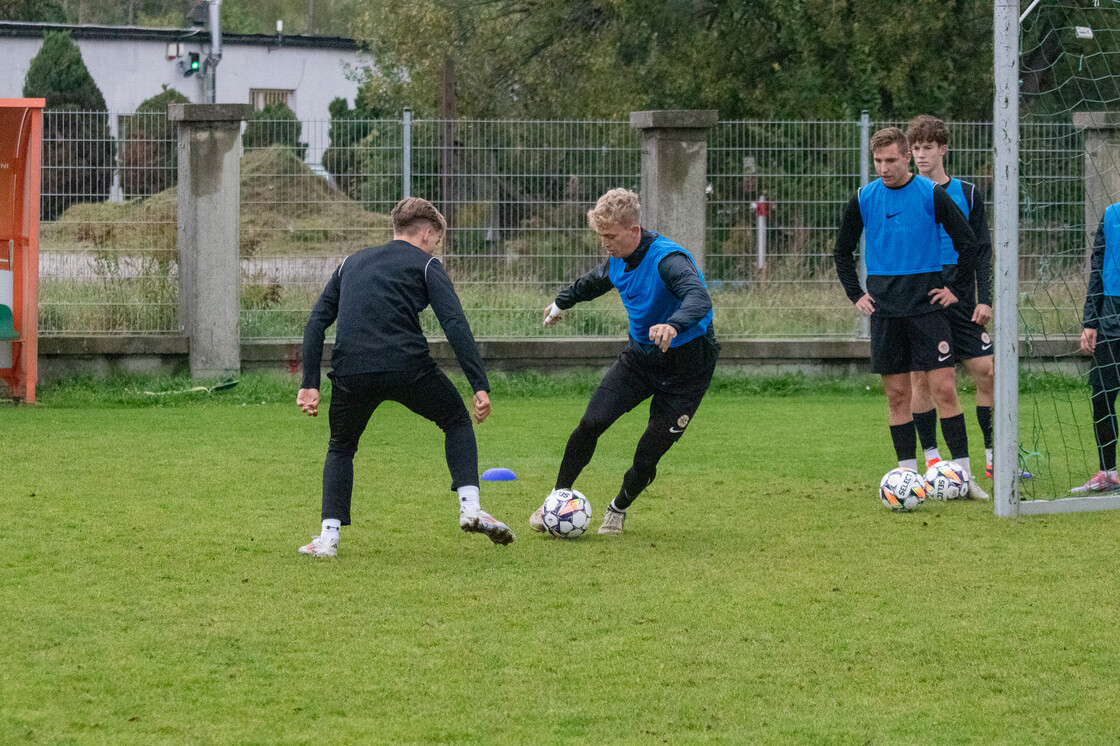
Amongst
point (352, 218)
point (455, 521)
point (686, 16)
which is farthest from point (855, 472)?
point (686, 16)

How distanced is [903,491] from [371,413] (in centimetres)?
284

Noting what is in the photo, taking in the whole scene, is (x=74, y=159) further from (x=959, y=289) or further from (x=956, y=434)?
(x=956, y=434)

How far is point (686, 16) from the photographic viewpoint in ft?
76.7

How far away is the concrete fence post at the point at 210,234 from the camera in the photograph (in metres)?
12.8

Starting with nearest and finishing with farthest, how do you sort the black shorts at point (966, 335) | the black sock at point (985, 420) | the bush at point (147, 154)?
the black shorts at point (966, 335)
the black sock at point (985, 420)
the bush at point (147, 154)

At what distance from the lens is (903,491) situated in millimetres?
7336

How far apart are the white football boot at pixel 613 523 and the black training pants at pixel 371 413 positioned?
83 cm

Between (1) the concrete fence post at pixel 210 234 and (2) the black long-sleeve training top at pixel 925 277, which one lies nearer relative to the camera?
(2) the black long-sleeve training top at pixel 925 277

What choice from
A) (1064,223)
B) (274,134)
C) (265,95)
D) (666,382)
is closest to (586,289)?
(666,382)

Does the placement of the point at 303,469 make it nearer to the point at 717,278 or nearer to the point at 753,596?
the point at 753,596

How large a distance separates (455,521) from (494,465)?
2078 mm

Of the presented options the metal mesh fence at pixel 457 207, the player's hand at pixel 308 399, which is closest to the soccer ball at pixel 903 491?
the player's hand at pixel 308 399

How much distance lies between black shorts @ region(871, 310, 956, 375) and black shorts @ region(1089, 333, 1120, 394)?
2.79ft

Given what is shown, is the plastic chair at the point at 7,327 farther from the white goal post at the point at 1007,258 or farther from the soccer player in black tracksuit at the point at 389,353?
the white goal post at the point at 1007,258
